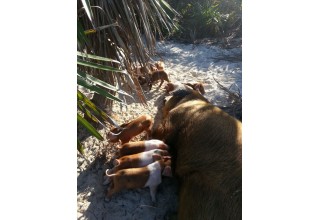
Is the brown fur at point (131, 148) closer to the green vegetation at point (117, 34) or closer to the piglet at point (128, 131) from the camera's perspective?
the piglet at point (128, 131)

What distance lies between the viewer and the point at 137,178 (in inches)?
115

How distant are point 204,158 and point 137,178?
24.5 inches

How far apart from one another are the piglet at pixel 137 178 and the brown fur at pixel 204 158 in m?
0.24

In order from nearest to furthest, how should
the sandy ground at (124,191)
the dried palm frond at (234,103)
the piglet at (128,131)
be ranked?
the sandy ground at (124,191) < the piglet at (128,131) < the dried palm frond at (234,103)

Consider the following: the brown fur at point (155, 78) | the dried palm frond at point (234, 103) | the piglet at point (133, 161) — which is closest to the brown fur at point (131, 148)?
the piglet at point (133, 161)

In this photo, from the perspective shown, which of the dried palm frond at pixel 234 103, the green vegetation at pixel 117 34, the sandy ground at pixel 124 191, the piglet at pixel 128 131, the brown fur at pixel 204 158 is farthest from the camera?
the dried palm frond at pixel 234 103

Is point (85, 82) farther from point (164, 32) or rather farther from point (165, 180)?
point (164, 32)

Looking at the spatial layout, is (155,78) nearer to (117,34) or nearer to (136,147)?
(136,147)

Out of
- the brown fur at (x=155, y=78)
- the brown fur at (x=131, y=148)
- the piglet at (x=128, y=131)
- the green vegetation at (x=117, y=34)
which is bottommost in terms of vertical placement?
the brown fur at (x=131, y=148)

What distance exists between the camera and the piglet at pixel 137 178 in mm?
2895

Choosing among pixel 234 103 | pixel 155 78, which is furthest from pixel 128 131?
pixel 155 78

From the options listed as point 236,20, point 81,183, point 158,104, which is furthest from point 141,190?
point 236,20

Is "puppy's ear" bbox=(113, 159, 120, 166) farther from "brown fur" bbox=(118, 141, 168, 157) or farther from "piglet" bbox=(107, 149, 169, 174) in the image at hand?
"brown fur" bbox=(118, 141, 168, 157)

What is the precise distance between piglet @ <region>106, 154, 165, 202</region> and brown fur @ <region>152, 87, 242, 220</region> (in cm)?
24
